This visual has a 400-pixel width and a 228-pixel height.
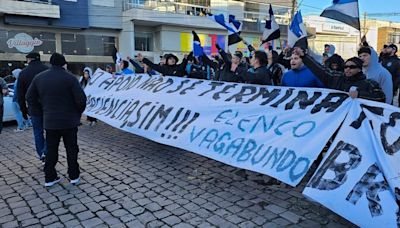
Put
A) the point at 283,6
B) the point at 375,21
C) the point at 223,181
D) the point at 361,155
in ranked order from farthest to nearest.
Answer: the point at 375,21
the point at 283,6
the point at 223,181
the point at 361,155

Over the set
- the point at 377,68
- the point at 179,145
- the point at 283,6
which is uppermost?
the point at 283,6

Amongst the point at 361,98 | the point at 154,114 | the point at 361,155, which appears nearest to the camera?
the point at 361,155

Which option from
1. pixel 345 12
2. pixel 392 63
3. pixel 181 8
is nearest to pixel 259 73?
pixel 345 12

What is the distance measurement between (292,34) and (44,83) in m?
4.15

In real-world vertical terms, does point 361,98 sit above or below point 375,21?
below

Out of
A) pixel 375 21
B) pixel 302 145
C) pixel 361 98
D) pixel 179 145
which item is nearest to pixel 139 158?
pixel 179 145

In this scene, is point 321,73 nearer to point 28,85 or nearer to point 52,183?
point 52,183

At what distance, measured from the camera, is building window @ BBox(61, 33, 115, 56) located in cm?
2664

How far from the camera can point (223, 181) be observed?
16.5ft

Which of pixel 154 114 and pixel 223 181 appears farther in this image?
pixel 154 114

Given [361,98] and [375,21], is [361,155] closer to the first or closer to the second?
[361,98]

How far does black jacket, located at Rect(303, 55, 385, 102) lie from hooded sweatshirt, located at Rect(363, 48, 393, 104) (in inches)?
25.7

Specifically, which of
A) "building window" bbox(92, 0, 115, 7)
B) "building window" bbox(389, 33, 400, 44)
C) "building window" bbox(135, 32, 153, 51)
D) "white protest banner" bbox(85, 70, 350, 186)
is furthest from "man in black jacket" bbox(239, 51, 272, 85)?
"building window" bbox(389, 33, 400, 44)

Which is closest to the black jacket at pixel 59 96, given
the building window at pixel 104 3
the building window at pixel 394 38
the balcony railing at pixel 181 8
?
the balcony railing at pixel 181 8
